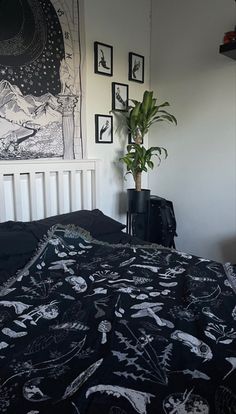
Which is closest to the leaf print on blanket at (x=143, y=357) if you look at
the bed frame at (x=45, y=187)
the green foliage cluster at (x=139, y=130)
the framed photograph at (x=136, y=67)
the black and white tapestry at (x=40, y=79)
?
the bed frame at (x=45, y=187)

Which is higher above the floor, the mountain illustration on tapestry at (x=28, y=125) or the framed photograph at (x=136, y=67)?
the framed photograph at (x=136, y=67)

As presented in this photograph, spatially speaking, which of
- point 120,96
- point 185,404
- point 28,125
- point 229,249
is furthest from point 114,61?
point 185,404

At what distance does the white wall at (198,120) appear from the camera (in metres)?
2.59

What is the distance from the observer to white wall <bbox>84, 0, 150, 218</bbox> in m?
2.52

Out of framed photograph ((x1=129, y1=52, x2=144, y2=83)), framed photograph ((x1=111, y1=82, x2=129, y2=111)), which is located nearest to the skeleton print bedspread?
framed photograph ((x1=111, y1=82, x2=129, y2=111))

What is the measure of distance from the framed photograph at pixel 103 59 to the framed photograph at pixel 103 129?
35 cm

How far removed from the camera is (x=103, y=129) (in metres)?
2.68

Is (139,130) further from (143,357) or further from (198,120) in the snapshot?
(143,357)

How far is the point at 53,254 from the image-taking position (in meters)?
1.75

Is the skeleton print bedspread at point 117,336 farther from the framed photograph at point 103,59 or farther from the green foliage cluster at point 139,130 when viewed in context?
the framed photograph at point 103,59

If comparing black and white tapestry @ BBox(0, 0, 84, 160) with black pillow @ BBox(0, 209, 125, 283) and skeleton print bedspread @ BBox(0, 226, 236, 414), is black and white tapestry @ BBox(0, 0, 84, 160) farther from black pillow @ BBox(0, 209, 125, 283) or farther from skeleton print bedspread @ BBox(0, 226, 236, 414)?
skeleton print bedspread @ BBox(0, 226, 236, 414)

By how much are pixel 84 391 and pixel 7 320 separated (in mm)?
512

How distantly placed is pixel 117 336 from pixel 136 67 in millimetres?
2484

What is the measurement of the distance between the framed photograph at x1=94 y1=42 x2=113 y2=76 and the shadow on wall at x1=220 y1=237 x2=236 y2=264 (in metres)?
1.68
